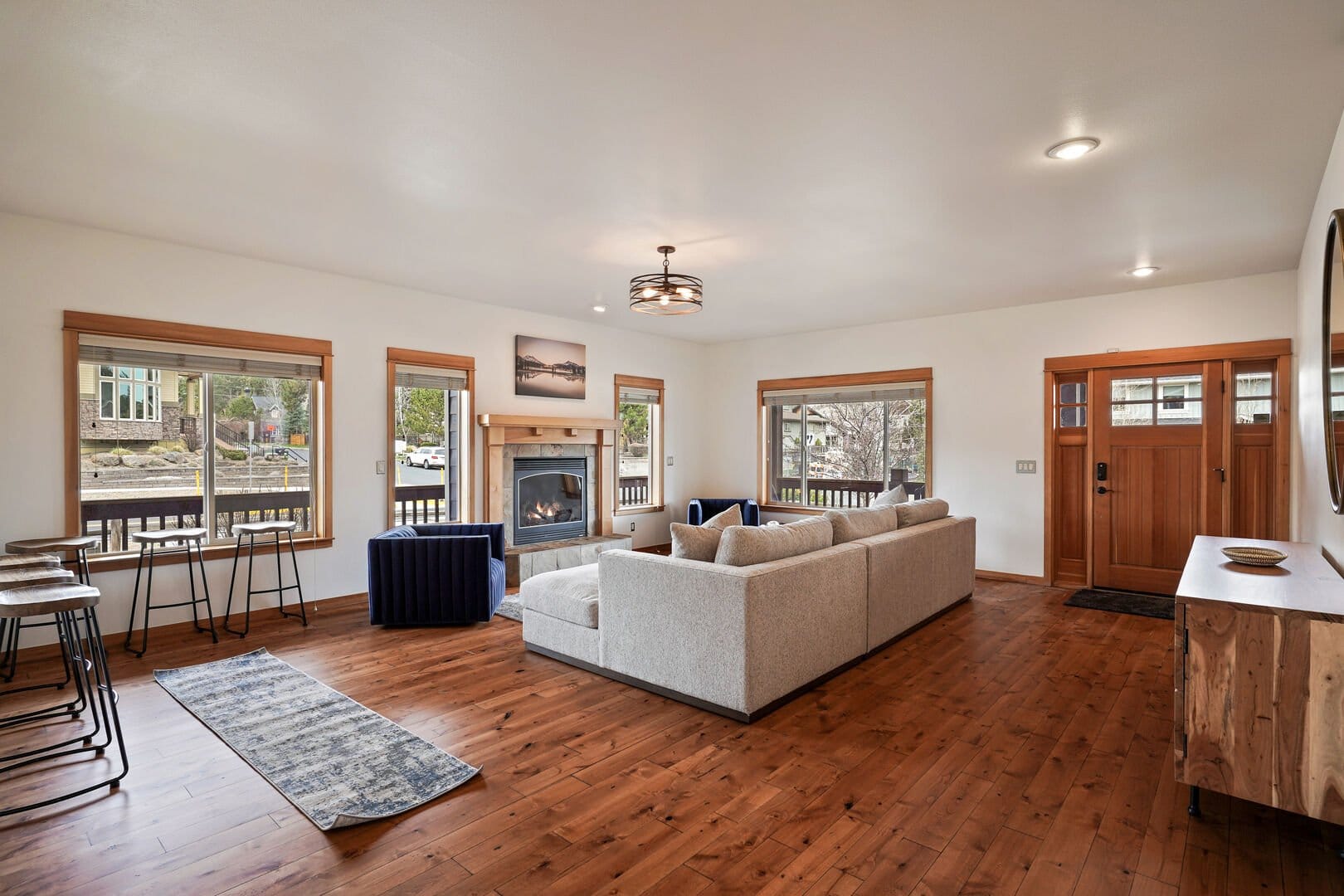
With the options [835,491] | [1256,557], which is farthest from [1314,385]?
[835,491]

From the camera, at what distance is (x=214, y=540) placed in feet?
15.7

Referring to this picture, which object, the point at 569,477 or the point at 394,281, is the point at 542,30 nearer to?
the point at 394,281

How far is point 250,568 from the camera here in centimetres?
473

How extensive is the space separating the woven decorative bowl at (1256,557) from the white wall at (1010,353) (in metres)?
3.28

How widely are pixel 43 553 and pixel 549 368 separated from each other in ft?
13.4

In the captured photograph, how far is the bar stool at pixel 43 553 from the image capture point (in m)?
3.66

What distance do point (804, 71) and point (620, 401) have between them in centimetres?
554

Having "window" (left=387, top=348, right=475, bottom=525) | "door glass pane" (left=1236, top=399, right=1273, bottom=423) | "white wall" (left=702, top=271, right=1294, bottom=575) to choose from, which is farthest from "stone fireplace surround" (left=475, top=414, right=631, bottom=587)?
"door glass pane" (left=1236, top=399, right=1273, bottom=423)

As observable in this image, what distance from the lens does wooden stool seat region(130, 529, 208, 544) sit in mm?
4027

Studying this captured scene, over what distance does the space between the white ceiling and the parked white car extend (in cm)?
180

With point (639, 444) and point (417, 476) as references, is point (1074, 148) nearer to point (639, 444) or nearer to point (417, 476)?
point (417, 476)

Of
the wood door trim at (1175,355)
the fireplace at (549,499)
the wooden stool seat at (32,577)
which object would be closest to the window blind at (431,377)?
the fireplace at (549,499)

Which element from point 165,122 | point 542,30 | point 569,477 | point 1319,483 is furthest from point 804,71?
point 569,477

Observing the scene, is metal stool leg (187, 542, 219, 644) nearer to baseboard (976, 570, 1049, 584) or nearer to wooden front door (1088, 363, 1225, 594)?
baseboard (976, 570, 1049, 584)
